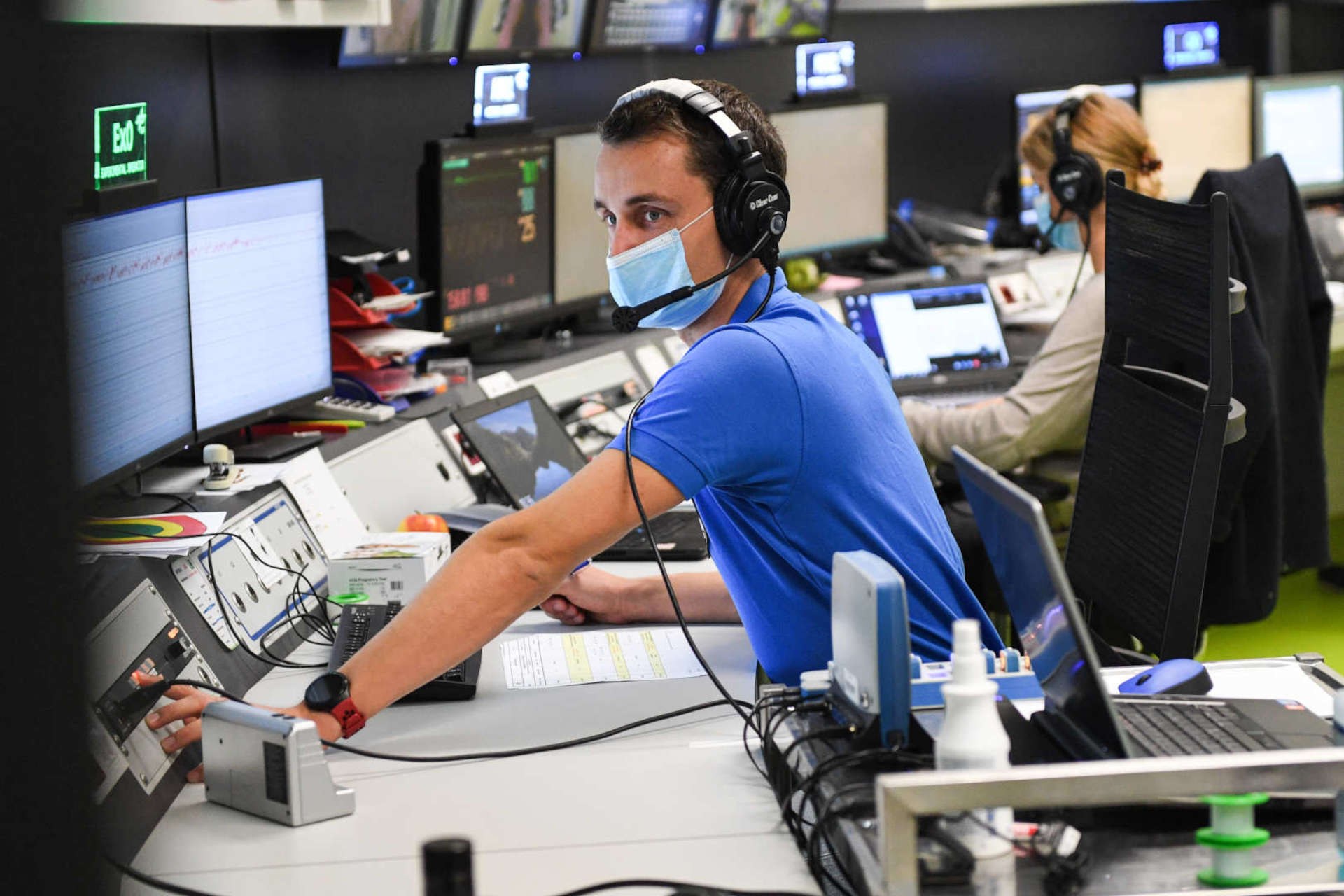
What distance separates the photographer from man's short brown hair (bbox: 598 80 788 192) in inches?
63.6

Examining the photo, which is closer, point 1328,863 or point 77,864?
point 77,864

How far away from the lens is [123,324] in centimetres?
184

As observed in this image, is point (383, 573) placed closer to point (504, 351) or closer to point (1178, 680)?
point (1178, 680)

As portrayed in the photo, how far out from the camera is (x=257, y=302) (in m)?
2.21

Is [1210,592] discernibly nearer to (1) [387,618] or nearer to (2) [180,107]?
(1) [387,618]

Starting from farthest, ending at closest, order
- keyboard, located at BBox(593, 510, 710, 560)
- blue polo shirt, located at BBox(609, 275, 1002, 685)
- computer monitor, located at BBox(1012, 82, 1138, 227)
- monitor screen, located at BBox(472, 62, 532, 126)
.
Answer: computer monitor, located at BBox(1012, 82, 1138, 227) → monitor screen, located at BBox(472, 62, 532, 126) → keyboard, located at BBox(593, 510, 710, 560) → blue polo shirt, located at BBox(609, 275, 1002, 685)

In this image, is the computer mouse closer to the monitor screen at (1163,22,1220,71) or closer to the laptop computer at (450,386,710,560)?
the laptop computer at (450,386,710,560)

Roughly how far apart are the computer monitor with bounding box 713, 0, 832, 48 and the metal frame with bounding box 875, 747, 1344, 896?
3.17 meters

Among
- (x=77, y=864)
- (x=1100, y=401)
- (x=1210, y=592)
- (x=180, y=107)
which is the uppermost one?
(x=180, y=107)

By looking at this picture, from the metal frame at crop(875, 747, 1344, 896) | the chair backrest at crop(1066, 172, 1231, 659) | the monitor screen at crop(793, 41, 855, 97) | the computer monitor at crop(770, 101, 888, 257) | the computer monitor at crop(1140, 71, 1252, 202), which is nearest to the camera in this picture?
the metal frame at crop(875, 747, 1344, 896)

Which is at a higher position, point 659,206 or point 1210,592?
point 659,206

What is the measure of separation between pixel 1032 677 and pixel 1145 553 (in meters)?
0.65

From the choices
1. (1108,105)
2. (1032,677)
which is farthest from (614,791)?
(1108,105)

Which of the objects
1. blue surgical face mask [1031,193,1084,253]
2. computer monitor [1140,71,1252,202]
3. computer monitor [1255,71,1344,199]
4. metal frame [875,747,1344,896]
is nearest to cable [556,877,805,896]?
metal frame [875,747,1344,896]
